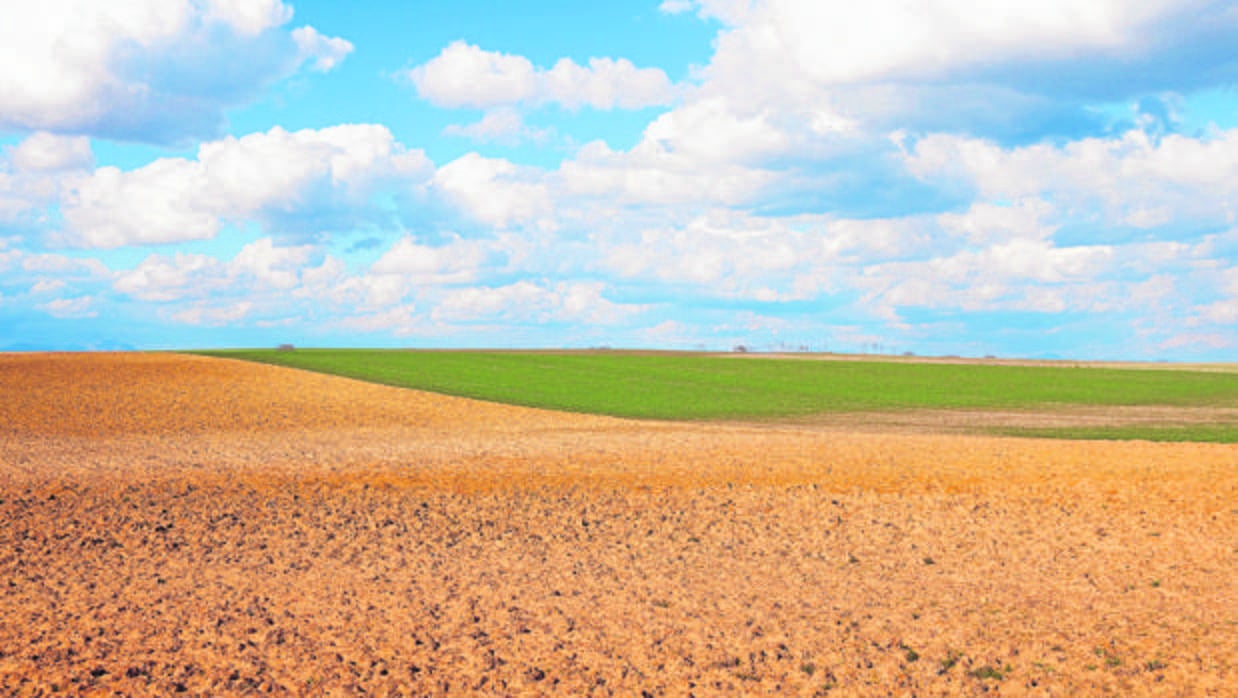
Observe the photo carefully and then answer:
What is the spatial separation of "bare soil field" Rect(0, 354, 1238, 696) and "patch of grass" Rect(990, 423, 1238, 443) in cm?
525

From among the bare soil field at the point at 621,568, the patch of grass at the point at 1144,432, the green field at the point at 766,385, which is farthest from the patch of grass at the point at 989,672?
the green field at the point at 766,385

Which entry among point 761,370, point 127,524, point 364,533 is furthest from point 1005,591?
point 761,370

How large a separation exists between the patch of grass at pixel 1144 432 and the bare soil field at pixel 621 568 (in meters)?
5.25

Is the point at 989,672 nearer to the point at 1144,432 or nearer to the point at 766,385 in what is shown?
the point at 1144,432

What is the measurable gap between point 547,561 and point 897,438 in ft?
52.1

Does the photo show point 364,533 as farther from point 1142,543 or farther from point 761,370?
point 761,370

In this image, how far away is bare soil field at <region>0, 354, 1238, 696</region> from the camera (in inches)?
353

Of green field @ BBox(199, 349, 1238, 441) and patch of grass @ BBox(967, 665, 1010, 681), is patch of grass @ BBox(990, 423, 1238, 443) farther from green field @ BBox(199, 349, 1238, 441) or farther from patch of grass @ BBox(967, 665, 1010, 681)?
patch of grass @ BBox(967, 665, 1010, 681)

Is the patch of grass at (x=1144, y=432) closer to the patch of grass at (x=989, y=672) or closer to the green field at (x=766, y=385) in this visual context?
the green field at (x=766, y=385)

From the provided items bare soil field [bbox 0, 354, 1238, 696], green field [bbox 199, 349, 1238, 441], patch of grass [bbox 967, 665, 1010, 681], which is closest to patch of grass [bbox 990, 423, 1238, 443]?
green field [bbox 199, 349, 1238, 441]

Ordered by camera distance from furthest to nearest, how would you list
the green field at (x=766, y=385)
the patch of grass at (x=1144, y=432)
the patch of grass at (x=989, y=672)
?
the green field at (x=766, y=385)
the patch of grass at (x=1144, y=432)
the patch of grass at (x=989, y=672)

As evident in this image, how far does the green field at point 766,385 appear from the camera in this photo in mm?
41875

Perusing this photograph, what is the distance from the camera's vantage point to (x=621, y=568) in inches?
510

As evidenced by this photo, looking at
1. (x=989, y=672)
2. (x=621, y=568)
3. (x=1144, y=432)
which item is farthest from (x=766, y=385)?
(x=989, y=672)
